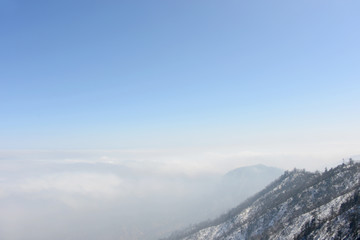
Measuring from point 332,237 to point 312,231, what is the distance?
20264 millimetres

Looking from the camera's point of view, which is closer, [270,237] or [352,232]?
[352,232]

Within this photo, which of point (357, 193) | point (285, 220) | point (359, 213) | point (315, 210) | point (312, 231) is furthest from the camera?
point (285, 220)

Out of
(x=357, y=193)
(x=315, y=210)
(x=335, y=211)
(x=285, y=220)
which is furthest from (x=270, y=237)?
(x=357, y=193)

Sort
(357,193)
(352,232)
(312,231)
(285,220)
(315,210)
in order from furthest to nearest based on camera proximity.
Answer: (285,220) < (315,210) < (357,193) < (312,231) < (352,232)

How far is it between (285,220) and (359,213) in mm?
74926

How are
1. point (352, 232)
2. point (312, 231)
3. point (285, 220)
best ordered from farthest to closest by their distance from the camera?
point (285, 220) → point (312, 231) → point (352, 232)

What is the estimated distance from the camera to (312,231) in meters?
→ 144

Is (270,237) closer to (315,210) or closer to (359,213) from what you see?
(315,210)

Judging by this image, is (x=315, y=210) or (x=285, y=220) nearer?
(x=315, y=210)

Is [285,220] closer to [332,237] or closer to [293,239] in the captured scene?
[293,239]

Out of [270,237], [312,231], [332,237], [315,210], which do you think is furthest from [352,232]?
[270,237]

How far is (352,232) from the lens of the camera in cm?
11694

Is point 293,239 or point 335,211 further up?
point 335,211

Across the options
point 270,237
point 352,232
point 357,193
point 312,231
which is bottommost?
point 270,237
